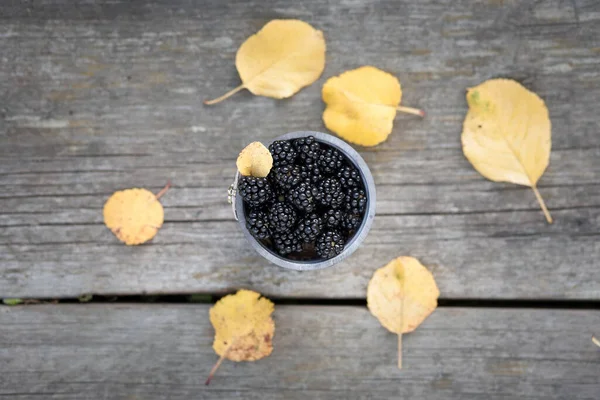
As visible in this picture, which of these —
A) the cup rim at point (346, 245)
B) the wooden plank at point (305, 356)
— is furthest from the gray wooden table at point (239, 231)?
the cup rim at point (346, 245)

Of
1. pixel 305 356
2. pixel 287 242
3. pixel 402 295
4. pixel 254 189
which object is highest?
pixel 254 189

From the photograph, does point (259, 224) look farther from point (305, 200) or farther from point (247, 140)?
point (247, 140)

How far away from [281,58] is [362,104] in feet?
0.63

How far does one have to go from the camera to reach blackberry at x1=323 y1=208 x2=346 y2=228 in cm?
84

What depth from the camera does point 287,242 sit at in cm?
85

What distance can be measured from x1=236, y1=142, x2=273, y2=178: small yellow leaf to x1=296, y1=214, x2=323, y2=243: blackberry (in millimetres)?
102

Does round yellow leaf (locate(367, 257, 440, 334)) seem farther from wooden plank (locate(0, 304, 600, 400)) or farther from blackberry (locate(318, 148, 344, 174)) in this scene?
blackberry (locate(318, 148, 344, 174))

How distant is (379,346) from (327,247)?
0.36 m

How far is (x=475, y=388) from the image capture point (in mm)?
1078

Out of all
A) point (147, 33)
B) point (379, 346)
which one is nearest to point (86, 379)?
point (379, 346)

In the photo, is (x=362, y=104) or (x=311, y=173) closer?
(x=311, y=173)

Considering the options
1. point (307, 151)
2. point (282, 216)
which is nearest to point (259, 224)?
point (282, 216)

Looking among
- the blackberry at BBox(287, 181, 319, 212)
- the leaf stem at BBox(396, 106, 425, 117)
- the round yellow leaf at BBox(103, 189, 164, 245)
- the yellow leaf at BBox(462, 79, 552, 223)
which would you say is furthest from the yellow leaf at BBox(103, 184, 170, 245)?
the yellow leaf at BBox(462, 79, 552, 223)

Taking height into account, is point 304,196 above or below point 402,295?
above
